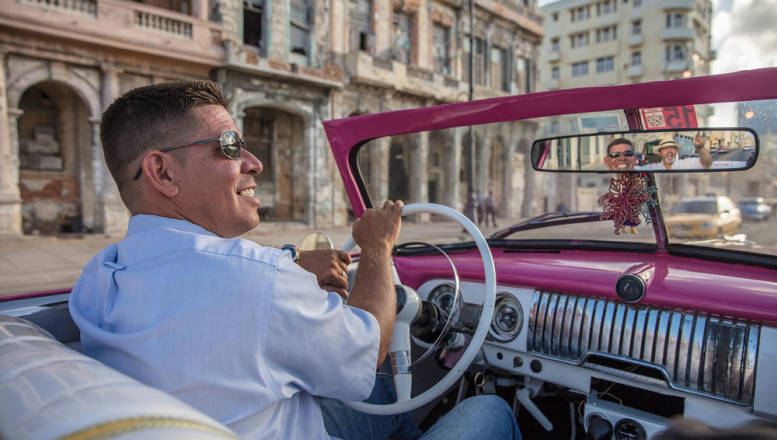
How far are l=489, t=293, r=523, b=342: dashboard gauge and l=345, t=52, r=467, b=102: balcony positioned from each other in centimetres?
1540

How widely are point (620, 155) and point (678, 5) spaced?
4770 centimetres

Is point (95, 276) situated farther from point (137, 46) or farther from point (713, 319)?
point (137, 46)

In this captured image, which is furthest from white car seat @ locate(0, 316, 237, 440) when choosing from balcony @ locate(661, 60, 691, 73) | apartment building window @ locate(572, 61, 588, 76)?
apartment building window @ locate(572, 61, 588, 76)

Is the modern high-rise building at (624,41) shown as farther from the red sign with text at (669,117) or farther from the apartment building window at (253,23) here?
the red sign with text at (669,117)

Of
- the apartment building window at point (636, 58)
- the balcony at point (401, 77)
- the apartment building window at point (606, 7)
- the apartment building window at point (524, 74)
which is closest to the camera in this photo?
the balcony at point (401, 77)

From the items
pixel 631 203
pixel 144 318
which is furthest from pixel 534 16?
pixel 144 318

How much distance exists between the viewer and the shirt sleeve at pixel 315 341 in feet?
3.43

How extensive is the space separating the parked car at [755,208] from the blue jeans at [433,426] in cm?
133

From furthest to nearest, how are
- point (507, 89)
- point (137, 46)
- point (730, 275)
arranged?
point (507, 89), point (137, 46), point (730, 275)

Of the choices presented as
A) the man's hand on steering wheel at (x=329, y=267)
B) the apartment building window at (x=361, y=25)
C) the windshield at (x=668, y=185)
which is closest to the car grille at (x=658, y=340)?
the windshield at (x=668, y=185)

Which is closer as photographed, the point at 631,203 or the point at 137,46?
the point at 631,203

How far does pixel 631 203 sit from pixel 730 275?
0.49 meters

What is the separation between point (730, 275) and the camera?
5.91ft

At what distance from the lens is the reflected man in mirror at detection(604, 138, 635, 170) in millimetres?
1970
